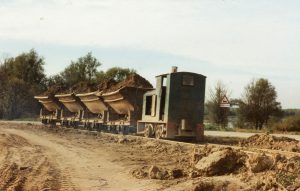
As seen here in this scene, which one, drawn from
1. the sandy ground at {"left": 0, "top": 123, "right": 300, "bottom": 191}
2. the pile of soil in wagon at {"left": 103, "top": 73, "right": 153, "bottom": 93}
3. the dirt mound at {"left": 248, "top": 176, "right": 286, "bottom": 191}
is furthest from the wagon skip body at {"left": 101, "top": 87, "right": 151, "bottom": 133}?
the dirt mound at {"left": 248, "top": 176, "right": 286, "bottom": 191}

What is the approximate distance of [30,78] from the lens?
67.1 metres

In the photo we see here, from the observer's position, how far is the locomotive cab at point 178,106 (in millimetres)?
19609

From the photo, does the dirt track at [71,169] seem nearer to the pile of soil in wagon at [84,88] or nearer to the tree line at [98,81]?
the pile of soil in wagon at [84,88]

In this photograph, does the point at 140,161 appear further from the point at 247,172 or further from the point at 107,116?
the point at 107,116

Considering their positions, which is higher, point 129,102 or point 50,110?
point 129,102

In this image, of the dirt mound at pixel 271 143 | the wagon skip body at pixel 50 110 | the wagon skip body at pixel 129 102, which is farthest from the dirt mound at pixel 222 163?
the wagon skip body at pixel 50 110

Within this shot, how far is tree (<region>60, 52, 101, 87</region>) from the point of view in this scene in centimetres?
7069

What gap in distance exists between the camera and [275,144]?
15500 mm

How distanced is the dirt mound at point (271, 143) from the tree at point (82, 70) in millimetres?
55192

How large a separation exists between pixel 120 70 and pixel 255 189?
5974 centimetres

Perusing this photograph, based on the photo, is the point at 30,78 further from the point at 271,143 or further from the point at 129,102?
the point at 271,143

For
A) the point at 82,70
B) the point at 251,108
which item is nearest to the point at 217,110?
the point at 251,108

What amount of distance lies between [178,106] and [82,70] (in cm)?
5276

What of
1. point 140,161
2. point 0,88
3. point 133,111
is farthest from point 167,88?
point 0,88
